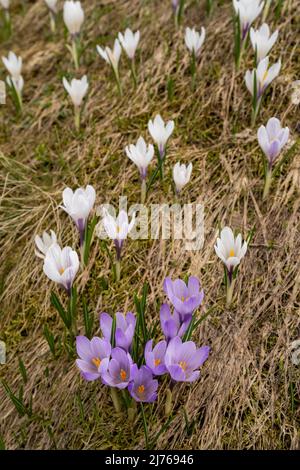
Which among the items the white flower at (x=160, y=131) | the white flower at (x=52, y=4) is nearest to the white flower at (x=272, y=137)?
the white flower at (x=160, y=131)

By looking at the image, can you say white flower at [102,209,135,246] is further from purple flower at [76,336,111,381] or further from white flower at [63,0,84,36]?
white flower at [63,0,84,36]

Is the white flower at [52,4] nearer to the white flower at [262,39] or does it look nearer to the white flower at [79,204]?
the white flower at [262,39]

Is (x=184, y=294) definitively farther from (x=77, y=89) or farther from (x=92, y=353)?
(x=77, y=89)

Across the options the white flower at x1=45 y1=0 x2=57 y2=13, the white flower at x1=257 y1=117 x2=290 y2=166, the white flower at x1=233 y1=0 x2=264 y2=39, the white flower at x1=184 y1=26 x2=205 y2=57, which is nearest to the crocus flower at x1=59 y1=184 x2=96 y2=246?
the white flower at x1=257 y1=117 x2=290 y2=166

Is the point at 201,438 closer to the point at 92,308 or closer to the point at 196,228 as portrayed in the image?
the point at 92,308

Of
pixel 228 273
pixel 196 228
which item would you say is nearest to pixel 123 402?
pixel 228 273

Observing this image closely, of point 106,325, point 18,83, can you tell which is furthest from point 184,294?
point 18,83

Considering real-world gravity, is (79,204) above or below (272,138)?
below
